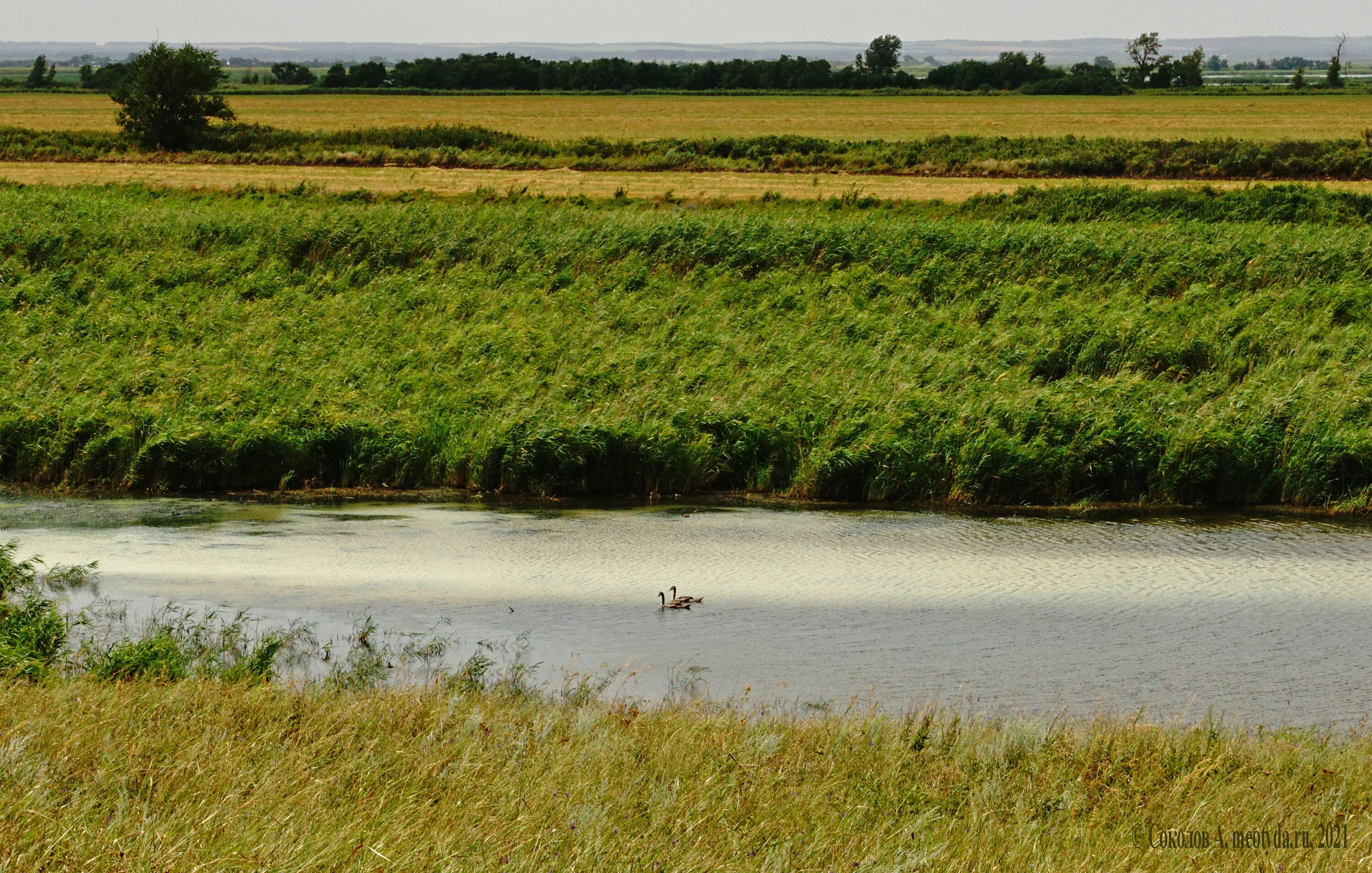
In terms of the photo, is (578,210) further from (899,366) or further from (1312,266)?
(1312,266)

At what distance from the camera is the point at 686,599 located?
12.0 m

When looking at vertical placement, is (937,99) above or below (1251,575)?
above

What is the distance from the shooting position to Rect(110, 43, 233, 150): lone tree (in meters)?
60.8

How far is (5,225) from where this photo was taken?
30.8m

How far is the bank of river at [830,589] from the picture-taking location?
33.3ft

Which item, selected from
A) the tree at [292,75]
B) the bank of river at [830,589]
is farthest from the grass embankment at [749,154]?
the tree at [292,75]

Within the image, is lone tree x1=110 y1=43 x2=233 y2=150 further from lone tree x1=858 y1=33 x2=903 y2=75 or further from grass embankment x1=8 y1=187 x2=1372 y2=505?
lone tree x1=858 y1=33 x2=903 y2=75

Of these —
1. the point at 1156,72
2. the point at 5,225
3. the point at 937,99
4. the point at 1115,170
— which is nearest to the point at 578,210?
the point at 5,225

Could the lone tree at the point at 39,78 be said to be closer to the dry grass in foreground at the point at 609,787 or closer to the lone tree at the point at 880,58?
the lone tree at the point at 880,58

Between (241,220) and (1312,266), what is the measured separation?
26.9 metres

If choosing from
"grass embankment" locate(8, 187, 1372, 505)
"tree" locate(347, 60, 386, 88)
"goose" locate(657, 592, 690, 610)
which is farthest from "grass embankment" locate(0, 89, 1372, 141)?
"goose" locate(657, 592, 690, 610)

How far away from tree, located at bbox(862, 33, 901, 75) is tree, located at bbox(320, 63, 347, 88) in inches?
2464

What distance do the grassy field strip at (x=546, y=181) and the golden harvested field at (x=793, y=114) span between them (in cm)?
2231

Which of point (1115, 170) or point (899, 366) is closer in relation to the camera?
point (899, 366)
